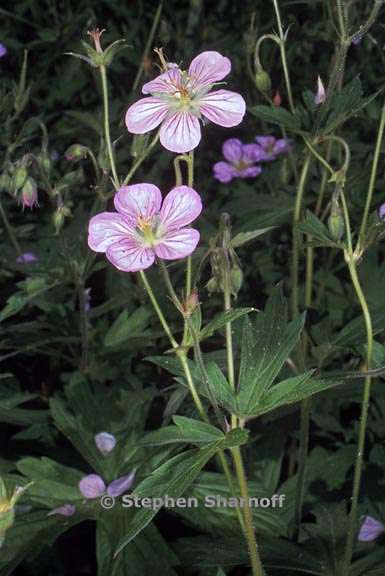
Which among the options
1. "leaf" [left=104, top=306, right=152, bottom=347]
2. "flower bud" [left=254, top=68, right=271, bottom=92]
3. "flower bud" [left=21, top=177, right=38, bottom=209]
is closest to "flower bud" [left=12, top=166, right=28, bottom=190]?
"flower bud" [left=21, top=177, right=38, bottom=209]

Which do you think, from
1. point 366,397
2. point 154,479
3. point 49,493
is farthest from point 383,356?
point 49,493

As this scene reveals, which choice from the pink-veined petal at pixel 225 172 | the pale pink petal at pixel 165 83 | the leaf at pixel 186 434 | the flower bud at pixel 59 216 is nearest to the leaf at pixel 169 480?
the leaf at pixel 186 434

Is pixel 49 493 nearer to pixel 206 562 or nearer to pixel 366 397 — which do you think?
pixel 206 562

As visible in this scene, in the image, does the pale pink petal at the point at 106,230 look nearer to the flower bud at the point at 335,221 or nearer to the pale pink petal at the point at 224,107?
the pale pink petal at the point at 224,107

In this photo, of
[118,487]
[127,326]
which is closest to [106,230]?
[118,487]

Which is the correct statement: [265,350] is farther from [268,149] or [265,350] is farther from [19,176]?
[268,149]
